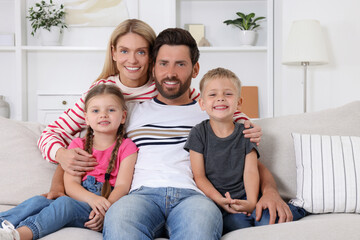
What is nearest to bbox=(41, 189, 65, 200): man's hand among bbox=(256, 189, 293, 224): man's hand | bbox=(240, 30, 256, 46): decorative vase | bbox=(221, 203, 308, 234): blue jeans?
bbox=(221, 203, 308, 234): blue jeans

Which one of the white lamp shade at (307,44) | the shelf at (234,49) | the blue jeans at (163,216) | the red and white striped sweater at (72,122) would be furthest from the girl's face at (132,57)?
→ the shelf at (234,49)

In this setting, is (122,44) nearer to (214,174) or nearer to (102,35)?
(214,174)

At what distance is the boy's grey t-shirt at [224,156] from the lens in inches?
56.9

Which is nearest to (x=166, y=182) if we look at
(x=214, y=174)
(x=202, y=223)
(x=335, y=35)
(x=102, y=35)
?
(x=214, y=174)

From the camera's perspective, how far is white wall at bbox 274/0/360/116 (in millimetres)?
3131

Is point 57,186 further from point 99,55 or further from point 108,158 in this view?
point 99,55

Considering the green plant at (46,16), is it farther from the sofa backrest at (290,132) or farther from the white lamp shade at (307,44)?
the sofa backrest at (290,132)

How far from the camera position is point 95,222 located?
1.31 meters

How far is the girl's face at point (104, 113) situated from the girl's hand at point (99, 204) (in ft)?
0.95

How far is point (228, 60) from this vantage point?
3.74 meters

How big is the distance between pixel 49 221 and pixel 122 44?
0.84 meters

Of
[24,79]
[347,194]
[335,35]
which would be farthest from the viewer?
[24,79]

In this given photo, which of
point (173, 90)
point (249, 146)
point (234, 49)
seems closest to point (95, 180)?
point (173, 90)

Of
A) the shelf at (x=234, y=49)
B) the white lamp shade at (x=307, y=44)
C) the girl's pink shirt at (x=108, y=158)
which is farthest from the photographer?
the shelf at (x=234, y=49)
